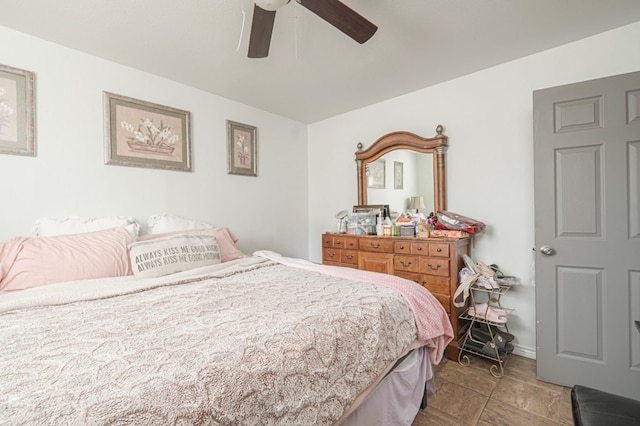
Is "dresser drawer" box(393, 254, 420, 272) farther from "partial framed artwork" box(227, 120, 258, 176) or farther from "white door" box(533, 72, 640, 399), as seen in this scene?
"partial framed artwork" box(227, 120, 258, 176)

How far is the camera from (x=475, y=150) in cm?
252

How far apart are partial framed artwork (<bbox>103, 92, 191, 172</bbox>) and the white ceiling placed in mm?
330

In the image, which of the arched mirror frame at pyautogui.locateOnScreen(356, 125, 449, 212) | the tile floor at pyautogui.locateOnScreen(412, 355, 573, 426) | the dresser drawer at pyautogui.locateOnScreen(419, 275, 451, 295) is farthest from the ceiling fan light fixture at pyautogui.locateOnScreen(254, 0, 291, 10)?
the tile floor at pyautogui.locateOnScreen(412, 355, 573, 426)

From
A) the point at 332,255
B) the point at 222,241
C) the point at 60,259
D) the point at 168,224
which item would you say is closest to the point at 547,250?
the point at 332,255

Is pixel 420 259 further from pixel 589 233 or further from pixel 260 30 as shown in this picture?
pixel 260 30

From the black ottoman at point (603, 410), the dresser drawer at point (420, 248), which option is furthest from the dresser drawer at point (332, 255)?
the black ottoman at point (603, 410)

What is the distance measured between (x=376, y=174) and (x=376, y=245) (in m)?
0.92

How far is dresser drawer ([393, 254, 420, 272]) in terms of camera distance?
2380 mm

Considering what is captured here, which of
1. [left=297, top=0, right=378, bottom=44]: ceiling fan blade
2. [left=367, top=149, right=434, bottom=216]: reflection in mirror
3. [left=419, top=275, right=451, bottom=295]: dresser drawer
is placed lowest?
[left=419, top=275, right=451, bottom=295]: dresser drawer

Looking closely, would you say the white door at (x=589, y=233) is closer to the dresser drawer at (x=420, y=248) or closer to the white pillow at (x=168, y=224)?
the dresser drawer at (x=420, y=248)

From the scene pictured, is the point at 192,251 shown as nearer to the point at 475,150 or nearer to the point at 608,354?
the point at 475,150

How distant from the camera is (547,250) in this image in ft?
6.19

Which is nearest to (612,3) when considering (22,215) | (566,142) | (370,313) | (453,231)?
(566,142)

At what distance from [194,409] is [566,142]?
244 centimetres
